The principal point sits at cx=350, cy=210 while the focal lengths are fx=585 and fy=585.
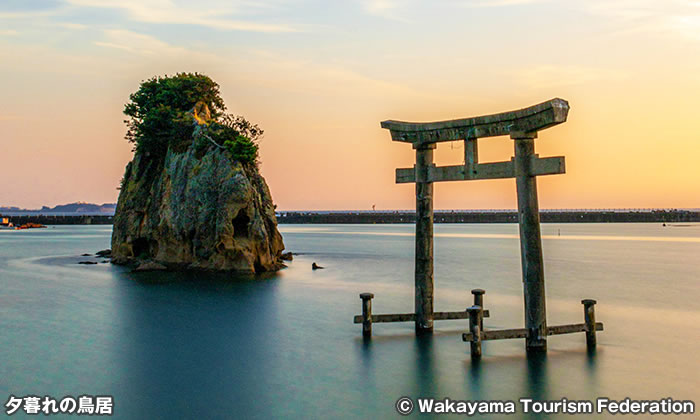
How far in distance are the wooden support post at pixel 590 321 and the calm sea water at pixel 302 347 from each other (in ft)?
1.65

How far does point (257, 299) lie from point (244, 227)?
33.2 ft

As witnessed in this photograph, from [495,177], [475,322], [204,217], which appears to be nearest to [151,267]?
[204,217]

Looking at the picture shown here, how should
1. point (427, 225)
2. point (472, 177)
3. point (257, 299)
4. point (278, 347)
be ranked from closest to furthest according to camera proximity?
1. point (472, 177)
2. point (427, 225)
3. point (278, 347)
4. point (257, 299)

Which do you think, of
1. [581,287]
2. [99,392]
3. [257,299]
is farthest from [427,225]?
[581,287]

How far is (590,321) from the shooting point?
57.9 feet

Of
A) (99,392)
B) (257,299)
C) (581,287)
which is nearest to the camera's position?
(99,392)

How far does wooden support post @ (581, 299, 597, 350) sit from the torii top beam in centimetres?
544

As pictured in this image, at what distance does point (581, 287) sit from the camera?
35781 millimetres

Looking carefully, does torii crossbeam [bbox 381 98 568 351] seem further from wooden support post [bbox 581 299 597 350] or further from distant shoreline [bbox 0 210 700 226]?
distant shoreline [bbox 0 210 700 226]

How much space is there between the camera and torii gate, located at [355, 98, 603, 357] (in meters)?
15.7

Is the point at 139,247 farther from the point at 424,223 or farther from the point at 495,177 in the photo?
the point at 495,177

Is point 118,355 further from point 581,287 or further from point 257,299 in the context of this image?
point 581,287

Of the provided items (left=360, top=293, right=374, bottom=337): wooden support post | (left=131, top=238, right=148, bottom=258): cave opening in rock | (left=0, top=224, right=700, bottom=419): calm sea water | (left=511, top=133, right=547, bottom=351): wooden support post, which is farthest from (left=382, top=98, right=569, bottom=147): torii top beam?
(left=131, top=238, right=148, bottom=258): cave opening in rock

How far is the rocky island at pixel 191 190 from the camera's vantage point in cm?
3872
